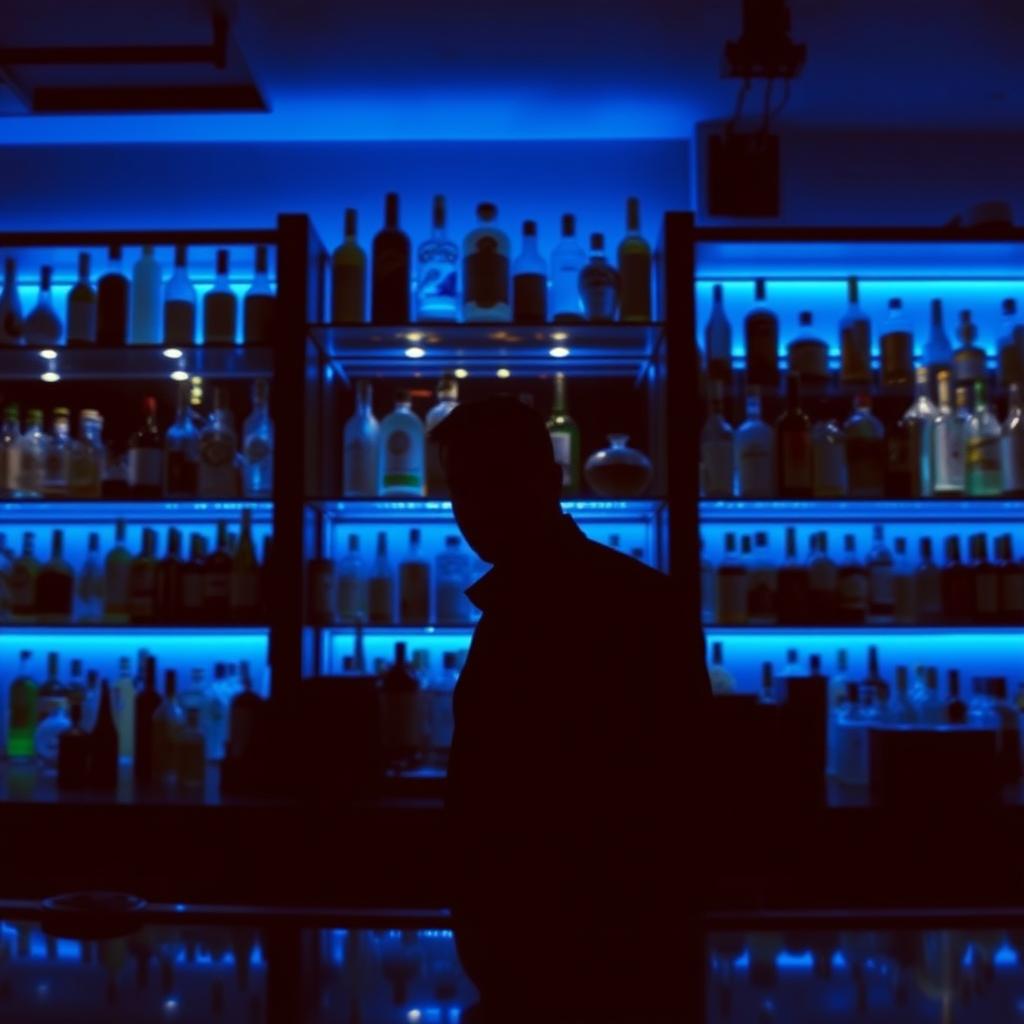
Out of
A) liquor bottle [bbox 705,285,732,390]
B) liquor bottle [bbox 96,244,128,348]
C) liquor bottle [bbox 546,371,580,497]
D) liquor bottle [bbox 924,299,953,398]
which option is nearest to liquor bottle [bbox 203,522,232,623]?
liquor bottle [bbox 96,244,128,348]

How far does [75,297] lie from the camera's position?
300 cm

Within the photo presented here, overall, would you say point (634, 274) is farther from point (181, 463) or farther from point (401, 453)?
point (181, 463)

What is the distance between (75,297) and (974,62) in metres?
2.52

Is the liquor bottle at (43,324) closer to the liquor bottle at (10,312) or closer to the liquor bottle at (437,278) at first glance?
the liquor bottle at (10,312)

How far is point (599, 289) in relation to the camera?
114 inches

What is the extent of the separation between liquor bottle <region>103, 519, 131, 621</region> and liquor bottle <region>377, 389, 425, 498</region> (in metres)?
0.76

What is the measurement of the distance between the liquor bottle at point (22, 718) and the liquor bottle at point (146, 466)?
58cm

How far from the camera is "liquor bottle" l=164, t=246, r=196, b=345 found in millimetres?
2988

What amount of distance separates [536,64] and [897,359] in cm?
128

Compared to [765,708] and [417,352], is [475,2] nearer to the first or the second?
[417,352]

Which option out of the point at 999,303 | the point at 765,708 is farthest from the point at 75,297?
the point at 999,303

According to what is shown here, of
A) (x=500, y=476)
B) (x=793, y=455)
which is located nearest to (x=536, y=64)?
(x=793, y=455)

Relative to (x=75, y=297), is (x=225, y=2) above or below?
above

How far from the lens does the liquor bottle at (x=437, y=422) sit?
9.40 ft
